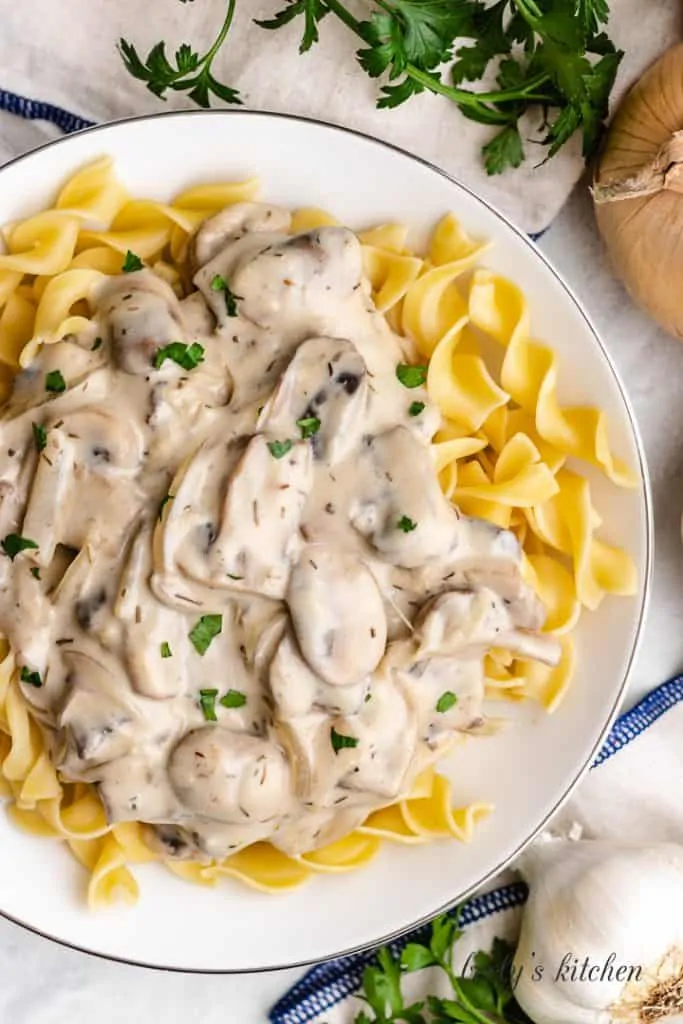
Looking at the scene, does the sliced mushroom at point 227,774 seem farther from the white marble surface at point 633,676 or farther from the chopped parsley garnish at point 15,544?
the white marble surface at point 633,676

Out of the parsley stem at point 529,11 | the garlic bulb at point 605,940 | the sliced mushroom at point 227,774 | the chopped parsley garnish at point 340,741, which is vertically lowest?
the garlic bulb at point 605,940

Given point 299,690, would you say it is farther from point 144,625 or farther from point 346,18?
point 346,18

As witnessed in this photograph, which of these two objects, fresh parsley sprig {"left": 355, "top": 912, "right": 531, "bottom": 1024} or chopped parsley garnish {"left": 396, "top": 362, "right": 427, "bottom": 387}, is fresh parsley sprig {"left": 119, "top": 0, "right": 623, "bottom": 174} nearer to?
chopped parsley garnish {"left": 396, "top": 362, "right": 427, "bottom": 387}

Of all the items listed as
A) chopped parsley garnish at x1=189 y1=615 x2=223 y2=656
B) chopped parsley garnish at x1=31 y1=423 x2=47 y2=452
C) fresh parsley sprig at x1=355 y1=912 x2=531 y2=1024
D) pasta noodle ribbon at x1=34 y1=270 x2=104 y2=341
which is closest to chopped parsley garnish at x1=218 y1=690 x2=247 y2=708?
chopped parsley garnish at x1=189 y1=615 x2=223 y2=656

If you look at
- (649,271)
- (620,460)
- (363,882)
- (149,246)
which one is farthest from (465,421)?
(363,882)

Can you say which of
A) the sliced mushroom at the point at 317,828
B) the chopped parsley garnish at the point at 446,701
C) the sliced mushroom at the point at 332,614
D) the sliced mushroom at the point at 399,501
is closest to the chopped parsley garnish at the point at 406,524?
the sliced mushroom at the point at 399,501

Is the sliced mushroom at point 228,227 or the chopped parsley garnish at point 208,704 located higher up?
the sliced mushroom at point 228,227

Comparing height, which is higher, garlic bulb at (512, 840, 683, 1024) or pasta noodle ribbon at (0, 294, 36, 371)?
pasta noodle ribbon at (0, 294, 36, 371)
